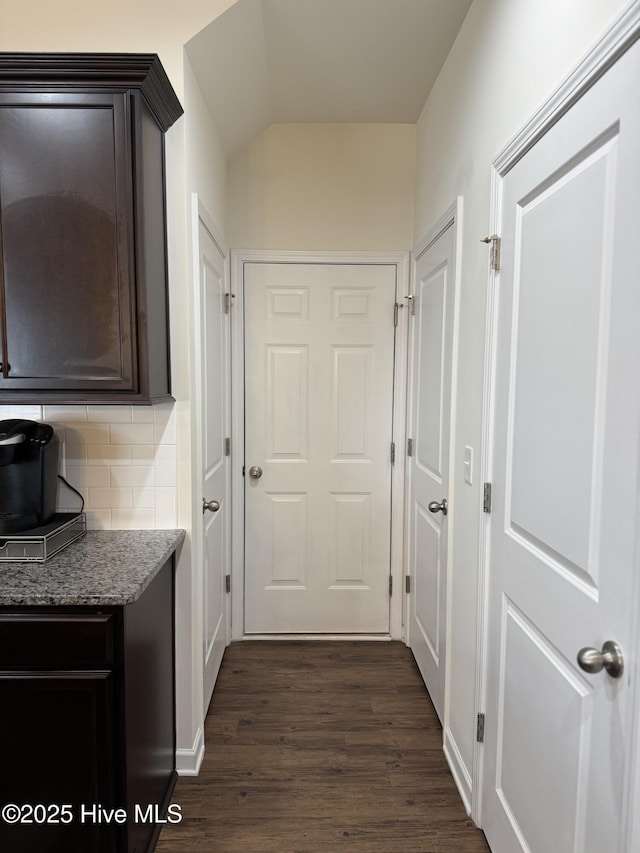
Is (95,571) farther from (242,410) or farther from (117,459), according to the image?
(242,410)

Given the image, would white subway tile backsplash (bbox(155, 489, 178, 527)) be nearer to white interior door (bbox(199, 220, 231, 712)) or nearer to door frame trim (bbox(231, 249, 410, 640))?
white interior door (bbox(199, 220, 231, 712))

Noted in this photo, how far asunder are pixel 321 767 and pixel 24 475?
1515mm

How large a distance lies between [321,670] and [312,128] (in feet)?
9.14

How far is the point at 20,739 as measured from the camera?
1.36m

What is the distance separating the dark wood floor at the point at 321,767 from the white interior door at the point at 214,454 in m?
0.26

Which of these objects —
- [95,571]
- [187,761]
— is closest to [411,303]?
[95,571]

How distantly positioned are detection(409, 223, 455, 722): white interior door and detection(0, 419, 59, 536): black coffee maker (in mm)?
1437

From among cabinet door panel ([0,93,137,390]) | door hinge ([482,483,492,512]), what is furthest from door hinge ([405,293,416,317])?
cabinet door panel ([0,93,137,390])

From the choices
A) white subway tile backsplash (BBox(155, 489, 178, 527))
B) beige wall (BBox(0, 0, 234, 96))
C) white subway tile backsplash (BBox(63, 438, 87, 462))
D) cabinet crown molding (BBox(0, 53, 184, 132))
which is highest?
beige wall (BBox(0, 0, 234, 96))

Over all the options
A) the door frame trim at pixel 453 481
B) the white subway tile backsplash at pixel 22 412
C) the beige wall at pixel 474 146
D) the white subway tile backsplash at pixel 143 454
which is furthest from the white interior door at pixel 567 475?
the white subway tile backsplash at pixel 22 412

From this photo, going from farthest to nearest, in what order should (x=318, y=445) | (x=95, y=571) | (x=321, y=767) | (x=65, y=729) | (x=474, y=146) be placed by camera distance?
(x=318, y=445) < (x=321, y=767) < (x=474, y=146) < (x=95, y=571) < (x=65, y=729)

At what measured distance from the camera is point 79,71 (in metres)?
1.51

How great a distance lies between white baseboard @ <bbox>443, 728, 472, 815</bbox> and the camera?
1781 mm

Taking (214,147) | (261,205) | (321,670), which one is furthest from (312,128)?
(321,670)
